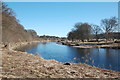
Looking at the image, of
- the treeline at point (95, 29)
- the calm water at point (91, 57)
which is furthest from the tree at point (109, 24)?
the calm water at point (91, 57)

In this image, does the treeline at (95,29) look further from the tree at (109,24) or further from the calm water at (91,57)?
the calm water at (91,57)

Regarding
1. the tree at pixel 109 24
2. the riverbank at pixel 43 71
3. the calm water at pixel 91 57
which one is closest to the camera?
the riverbank at pixel 43 71

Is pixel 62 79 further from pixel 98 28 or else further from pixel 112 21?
pixel 98 28

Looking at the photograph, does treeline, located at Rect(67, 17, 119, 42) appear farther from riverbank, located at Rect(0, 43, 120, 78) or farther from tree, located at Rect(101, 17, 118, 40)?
riverbank, located at Rect(0, 43, 120, 78)

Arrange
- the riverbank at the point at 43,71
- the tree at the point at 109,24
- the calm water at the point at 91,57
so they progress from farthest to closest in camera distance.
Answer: the tree at the point at 109,24 → the calm water at the point at 91,57 → the riverbank at the point at 43,71

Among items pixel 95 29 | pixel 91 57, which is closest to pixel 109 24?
pixel 95 29

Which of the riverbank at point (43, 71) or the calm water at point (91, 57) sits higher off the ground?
the riverbank at point (43, 71)

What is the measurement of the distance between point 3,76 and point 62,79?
1.96m

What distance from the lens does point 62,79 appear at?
15.7 ft

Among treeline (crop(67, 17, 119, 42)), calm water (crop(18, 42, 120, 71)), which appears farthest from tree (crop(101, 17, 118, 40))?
calm water (crop(18, 42, 120, 71))

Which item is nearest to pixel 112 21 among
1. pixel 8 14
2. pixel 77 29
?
pixel 77 29

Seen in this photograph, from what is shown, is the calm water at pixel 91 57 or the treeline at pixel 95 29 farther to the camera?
the treeline at pixel 95 29

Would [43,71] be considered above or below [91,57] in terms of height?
above

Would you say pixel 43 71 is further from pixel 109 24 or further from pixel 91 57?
pixel 109 24
